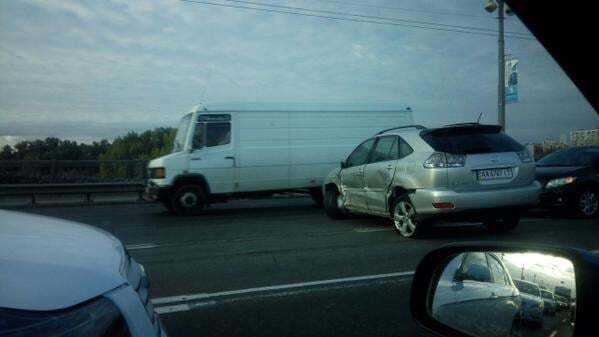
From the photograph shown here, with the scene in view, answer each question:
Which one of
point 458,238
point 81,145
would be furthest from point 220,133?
point 81,145

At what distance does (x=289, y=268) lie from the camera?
6234mm

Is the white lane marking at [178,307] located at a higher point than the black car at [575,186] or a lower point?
lower

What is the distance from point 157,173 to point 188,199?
93 centimetres

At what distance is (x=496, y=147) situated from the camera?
7656 mm

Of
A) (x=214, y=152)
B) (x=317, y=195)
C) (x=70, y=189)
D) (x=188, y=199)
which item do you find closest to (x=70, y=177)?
(x=70, y=189)

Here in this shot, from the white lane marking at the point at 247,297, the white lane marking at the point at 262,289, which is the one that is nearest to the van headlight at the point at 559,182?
the white lane marking at the point at 262,289

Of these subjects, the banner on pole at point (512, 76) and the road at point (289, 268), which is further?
the banner on pole at point (512, 76)

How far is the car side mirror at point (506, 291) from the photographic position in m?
1.22

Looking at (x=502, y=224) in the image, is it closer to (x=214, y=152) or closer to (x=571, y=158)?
(x=571, y=158)

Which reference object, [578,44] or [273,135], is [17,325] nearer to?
[578,44]

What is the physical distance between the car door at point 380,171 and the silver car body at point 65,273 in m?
6.08

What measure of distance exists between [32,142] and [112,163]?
356 cm

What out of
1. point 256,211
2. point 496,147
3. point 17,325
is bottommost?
point 256,211

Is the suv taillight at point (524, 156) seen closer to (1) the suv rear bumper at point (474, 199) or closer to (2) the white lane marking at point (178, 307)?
(1) the suv rear bumper at point (474, 199)
